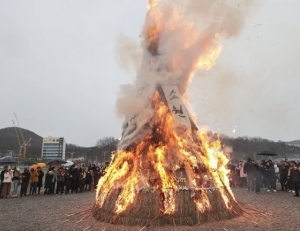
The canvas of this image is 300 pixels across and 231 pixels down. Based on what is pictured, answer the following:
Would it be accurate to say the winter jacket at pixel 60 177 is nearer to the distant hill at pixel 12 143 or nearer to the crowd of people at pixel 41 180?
the crowd of people at pixel 41 180

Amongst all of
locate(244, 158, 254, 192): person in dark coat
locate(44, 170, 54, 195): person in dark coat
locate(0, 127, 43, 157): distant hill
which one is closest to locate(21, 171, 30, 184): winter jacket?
locate(44, 170, 54, 195): person in dark coat

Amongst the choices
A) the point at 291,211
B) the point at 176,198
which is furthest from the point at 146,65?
Result: the point at 291,211

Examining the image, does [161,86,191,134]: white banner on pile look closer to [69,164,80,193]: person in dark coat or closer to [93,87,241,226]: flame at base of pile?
[93,87,241,226]: flame at base of pile

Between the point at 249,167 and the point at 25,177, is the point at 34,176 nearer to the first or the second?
the point at 25,177

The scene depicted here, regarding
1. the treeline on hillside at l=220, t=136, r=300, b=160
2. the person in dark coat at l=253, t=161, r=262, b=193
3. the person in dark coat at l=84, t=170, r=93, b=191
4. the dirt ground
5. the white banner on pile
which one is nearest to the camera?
the dirt ground

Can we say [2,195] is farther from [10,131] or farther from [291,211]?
[10,131]

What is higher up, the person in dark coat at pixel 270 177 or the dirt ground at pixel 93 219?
the person in dark coat at pixel 270 177

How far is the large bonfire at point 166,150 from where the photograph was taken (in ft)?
30.4

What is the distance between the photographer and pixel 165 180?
9.73 metres

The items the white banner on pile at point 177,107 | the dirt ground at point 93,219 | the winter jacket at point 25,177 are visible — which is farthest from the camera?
the winter jacket at point 25,177

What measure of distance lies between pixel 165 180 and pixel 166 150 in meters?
1.20

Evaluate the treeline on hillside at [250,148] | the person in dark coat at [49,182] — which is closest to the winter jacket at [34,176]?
the person in dark coat at [49,182]

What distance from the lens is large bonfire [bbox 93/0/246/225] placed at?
9.27 m

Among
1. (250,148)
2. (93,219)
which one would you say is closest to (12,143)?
(250,148)
